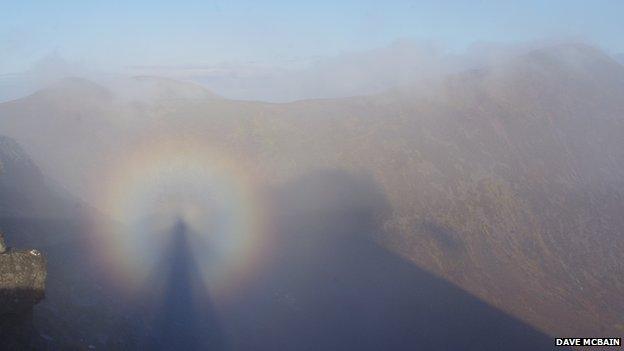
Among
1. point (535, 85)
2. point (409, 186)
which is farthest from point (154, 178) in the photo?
point (535, 85)

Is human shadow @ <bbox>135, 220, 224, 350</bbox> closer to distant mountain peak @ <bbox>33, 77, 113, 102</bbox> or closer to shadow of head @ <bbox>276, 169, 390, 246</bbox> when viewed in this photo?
shadow of head @ <bbox>276, 169, 390, 246</bbox>

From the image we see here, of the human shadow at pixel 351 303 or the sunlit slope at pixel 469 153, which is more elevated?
the sunlit slope at pixel 469 153

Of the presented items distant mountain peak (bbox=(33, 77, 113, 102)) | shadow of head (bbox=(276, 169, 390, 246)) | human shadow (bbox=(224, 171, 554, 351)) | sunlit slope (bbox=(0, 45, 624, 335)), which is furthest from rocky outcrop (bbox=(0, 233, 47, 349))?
distant mountain peak (bbox=(33, 77, 113, 102))

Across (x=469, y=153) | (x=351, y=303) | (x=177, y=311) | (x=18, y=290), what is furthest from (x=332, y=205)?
(x=18, y=290)

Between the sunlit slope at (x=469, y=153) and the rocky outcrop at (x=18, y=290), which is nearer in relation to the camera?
the rocky outcrop at (x=18, y=290)

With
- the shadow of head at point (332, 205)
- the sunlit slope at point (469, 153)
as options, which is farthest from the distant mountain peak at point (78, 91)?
the shadow of head at point (332, 205)

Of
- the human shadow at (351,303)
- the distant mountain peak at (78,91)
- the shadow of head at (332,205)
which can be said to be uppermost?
the distant mountain peak at (78,91)

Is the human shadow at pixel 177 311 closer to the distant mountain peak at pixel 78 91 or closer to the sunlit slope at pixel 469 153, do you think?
the sunlit slope at pixel 469 153
